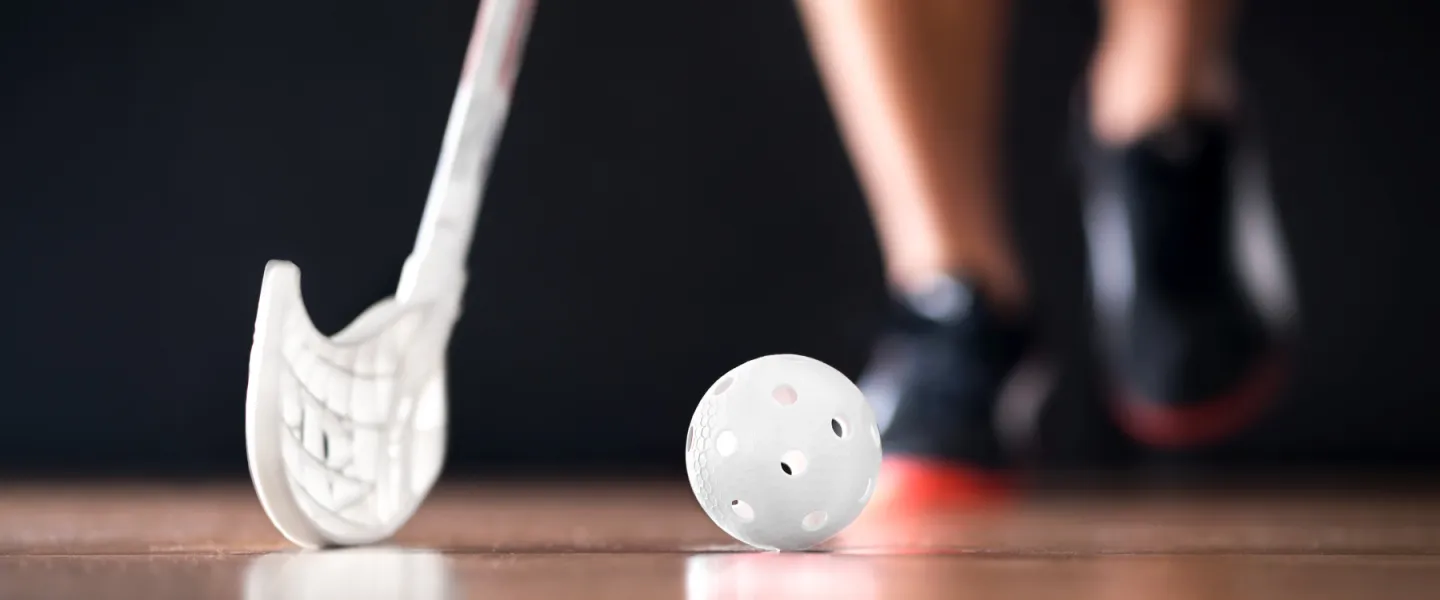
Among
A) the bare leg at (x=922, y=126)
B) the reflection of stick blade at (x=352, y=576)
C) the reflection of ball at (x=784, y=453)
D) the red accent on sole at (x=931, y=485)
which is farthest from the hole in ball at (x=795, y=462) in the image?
the bare leg at (x=922, y=126)

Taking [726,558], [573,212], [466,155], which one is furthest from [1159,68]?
[573,212]

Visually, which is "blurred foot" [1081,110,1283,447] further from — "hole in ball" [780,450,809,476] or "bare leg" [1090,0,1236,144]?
"hole in ball" [780,450,809,476]

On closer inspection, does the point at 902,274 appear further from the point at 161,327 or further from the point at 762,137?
the point at 161,327

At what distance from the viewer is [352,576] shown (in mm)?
798

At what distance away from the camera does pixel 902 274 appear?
1.85 m

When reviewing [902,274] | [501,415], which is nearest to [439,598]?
[902,274]

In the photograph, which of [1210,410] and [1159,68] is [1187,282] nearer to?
[1210,410]

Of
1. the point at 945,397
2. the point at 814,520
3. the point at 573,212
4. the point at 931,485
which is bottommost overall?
the point at 814,520

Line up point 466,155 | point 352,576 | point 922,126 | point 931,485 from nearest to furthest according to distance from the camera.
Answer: point 352,576 → point 466,155 → point 931,485 → point 922,126

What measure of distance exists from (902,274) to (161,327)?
6.81 feet

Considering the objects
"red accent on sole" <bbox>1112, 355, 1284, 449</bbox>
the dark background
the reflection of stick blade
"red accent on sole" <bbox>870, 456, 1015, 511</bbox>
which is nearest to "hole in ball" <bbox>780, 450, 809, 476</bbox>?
the reflection of stick blade

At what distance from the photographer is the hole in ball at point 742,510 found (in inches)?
38.5

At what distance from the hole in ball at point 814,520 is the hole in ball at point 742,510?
0.03 meters

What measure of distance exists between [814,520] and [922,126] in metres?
0.98
